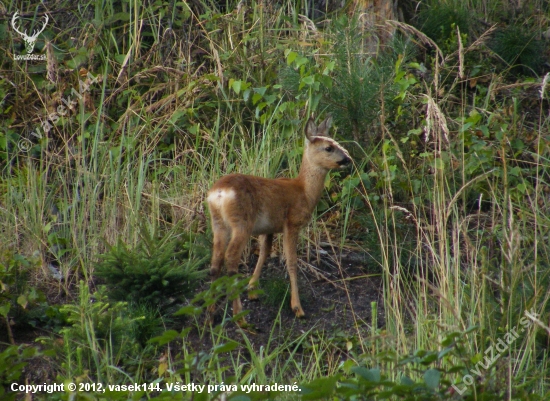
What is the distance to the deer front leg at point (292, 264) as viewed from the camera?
238 inches

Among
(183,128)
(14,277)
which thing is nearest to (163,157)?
(183,128)

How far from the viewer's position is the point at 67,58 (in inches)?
340

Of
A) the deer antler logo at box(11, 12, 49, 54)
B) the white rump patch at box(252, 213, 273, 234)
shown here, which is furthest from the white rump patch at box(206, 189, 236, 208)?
the deer antler logo at box(11, 12, 49, 54)

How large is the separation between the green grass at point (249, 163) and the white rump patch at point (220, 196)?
0.60m

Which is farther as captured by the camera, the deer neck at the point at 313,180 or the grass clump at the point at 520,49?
the grass clump at the point at 520,49

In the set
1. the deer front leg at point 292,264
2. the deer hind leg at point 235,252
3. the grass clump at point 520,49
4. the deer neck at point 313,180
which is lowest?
the deer front leg at point 292,264

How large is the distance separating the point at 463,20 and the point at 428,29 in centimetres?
42

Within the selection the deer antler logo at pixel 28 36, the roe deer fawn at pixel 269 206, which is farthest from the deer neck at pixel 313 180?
the deer antler logo at pixel 28 36

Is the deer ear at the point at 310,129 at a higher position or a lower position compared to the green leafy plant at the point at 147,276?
higher

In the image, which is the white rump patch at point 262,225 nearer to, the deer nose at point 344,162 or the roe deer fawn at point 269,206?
the roe deer fawn at point 269,206

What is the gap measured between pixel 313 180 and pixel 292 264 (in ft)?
2.83

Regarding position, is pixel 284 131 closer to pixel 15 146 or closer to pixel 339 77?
pixel 339 77

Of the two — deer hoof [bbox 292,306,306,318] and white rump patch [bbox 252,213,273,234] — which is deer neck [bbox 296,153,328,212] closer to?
white rump patch [bbox 252,213,273,234]

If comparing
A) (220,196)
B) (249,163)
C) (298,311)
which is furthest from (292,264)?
(249,163)
